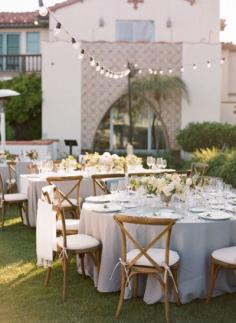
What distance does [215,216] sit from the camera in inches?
227

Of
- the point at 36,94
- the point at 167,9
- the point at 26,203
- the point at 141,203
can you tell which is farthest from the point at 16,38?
the point at 141,203

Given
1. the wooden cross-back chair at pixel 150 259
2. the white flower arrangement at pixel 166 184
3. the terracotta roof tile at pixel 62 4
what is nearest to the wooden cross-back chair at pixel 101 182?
the white flower arrangement at pixel 166 184

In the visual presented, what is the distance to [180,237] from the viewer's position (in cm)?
556

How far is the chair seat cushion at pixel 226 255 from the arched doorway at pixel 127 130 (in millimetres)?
13985

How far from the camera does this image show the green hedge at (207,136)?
58.0 ft

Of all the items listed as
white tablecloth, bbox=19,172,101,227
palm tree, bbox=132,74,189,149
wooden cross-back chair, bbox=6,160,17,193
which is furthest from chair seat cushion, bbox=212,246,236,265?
palm tree, bbox=132,74,189,149

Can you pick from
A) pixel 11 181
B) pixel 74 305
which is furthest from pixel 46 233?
pixel 11 181

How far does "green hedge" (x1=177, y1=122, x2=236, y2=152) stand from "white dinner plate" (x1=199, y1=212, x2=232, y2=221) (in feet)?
38.9

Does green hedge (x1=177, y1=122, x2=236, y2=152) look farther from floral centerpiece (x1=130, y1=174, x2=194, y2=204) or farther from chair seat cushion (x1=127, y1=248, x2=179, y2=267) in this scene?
chair seat cushion (x1=127, y1=248, x2=179, y2=267)

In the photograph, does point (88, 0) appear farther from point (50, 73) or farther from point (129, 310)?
point (129, 310)

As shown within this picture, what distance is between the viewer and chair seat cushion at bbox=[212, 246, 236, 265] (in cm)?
531

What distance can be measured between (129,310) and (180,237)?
93cm

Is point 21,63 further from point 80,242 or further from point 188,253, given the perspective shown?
point 188,253

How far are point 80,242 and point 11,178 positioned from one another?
20.6 feet
